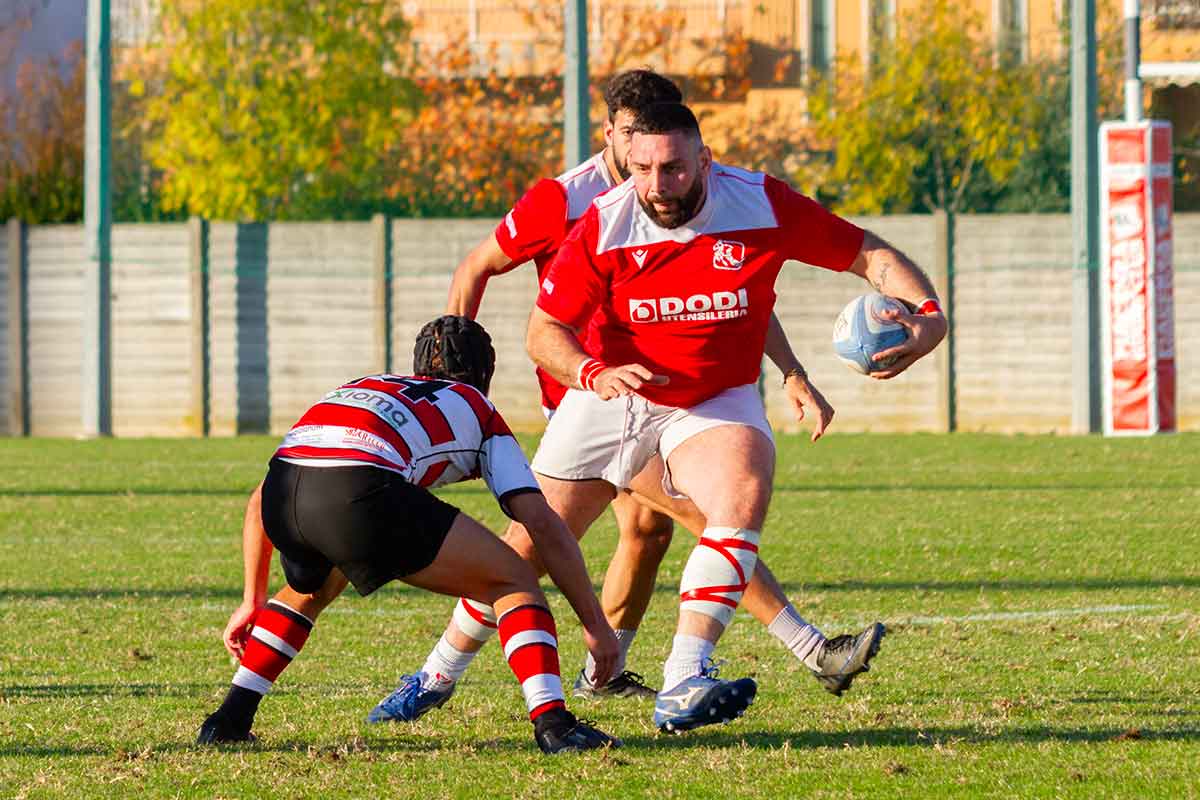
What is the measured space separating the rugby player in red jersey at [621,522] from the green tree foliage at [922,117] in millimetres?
31410

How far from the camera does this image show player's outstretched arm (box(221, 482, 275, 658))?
5977 mm

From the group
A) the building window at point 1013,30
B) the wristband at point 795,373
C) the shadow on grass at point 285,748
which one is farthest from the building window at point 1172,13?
the shadow on grass at point 285,748

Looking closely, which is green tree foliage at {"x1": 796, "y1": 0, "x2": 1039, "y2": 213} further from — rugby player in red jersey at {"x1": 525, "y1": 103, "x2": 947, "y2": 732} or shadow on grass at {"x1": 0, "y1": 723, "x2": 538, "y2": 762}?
shadow on grass at {"x1": 0, "y1": 723, "x2": 538, "y2": 762}

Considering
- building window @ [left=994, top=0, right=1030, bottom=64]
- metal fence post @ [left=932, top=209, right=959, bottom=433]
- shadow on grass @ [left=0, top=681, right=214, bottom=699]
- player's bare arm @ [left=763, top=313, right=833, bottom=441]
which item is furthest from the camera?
building window @ [left=994, top=0, right=1030, bottom=64]

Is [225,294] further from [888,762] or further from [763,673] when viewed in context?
[888,762]

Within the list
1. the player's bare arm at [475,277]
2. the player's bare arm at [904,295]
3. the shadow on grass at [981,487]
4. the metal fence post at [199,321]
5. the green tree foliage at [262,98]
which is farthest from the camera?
the green tree foliage at [262,98]

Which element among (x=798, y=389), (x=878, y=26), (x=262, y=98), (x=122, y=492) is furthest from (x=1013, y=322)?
(x=878, y=26)

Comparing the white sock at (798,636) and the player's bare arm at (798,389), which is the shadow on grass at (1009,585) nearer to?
the player's bare arm at (798,389)

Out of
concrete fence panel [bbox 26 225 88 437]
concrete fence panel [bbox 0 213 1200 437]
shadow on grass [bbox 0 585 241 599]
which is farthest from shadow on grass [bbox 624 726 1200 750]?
concrete fence panel [bbox 26 225 88 437]

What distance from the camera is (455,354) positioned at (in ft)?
19.9

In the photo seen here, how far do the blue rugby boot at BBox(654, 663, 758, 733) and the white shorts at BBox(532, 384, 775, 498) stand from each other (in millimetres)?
940

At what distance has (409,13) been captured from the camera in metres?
47.7

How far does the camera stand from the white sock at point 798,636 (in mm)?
6512

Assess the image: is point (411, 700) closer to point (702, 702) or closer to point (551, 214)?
point (702, 702)
